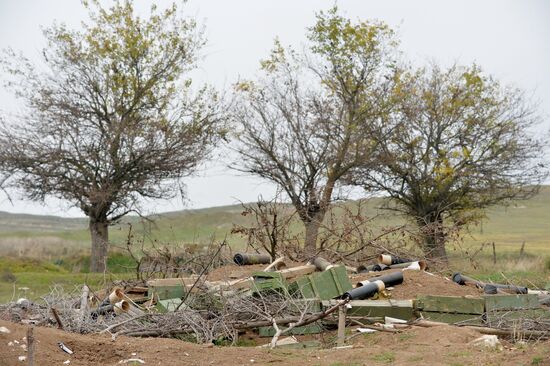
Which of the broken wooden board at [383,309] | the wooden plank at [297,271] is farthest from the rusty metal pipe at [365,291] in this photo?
the wooden plank at [297,271]

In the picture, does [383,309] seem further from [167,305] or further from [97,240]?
[97,240]

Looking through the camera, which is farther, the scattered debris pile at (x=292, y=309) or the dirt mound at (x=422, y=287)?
the dirt mound at (x=422, y=287)

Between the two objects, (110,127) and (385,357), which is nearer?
(385,357)

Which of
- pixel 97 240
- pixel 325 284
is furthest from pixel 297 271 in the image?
pixel 97 240

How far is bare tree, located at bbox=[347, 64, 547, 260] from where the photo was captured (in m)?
27.1

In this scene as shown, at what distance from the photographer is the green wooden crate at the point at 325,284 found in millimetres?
10023

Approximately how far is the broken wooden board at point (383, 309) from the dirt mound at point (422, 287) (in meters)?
0.66

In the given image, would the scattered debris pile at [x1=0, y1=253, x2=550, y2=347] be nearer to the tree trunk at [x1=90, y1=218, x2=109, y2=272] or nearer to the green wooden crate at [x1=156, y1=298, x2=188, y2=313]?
the green wooden crate at [x1=156, y1=298, x2=188, y2=313]

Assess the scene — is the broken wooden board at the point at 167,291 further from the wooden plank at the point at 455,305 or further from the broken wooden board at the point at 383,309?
the wooden plank at the point at 455,305

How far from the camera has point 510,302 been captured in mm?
9727

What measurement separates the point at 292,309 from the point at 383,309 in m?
1.22

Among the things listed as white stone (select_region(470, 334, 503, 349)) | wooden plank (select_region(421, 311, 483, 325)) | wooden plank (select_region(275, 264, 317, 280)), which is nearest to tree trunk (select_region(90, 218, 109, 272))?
wooden plank (select_region(275, 264, 317, 280))

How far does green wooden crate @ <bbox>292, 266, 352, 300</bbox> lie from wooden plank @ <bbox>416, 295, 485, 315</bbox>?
1169 millimetres

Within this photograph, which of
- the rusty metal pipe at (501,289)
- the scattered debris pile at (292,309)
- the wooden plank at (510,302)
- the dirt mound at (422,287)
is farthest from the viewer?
the rusty metal pipe at (501,289)
